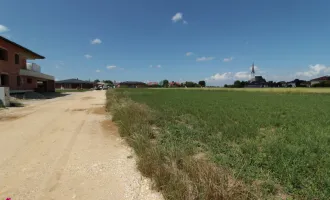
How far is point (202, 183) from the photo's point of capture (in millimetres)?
3021

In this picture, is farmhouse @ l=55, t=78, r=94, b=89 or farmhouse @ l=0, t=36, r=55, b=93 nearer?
farmhouse @ l=0, t=36, r=55, b=93

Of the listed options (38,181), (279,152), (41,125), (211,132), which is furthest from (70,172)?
(41,125)

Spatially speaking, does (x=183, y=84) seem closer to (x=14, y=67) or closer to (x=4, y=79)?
(x=14, y=67)

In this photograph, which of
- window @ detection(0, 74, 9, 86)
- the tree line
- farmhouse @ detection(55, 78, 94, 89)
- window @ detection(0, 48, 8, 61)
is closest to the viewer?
window @ detection(0, 74, 9, 86)

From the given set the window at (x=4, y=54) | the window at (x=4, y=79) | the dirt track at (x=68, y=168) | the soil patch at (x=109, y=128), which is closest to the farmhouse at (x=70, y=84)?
the window at (x=4, y=54)

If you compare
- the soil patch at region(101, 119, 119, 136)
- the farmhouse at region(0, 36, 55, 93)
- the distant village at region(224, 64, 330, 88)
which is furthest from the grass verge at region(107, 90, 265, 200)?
the distant village at region(224, 64, 330, 88)

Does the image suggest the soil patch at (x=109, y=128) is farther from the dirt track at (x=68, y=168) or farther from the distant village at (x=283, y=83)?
the distant village at (x=283, y=83)

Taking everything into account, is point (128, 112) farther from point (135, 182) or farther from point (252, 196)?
point (252, 196)

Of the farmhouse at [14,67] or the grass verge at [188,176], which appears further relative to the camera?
the farmhouse at [14,67]

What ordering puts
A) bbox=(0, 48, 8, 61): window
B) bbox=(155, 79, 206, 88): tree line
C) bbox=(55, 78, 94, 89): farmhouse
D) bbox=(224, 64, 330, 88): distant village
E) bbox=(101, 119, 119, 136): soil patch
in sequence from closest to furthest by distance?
bbox=(101, 119, 119, 136): soil patch, bbox=(0, 48, 8, 61): window, bbox=(224, 64, 330, 88): distant village, bbox=(55, 78, 94, 89): farmhouse, bbox=(155, 79, 206, 88): tree line

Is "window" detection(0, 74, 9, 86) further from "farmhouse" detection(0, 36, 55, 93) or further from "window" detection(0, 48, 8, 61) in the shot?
"window" detection(0, 48, 8, 61)

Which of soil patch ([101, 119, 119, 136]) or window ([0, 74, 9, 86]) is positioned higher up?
window ([0, 74, 9, 86])

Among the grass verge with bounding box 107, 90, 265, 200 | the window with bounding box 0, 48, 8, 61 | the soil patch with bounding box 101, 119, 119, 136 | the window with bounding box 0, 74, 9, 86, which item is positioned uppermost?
the window with bounding box 0, 48, 8, 61

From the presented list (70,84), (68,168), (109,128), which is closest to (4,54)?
(109,128)
